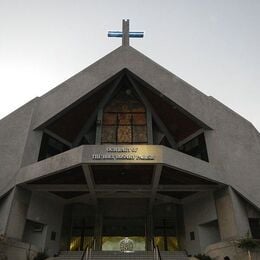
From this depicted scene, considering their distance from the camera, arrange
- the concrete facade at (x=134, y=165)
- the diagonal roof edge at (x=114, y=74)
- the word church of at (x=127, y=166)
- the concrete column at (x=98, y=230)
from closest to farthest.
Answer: the concrete facade at (x=134, y=165) → the word church of at (x=127, y=166) → the concrete column at (x=98, y=230) → the diagonal roof edge at (x=114, y=74)

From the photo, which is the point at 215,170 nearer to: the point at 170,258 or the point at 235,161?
the point at 235,161

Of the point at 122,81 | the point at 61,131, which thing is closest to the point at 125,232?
the point at 61,131

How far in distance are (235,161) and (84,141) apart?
10917 millimetres

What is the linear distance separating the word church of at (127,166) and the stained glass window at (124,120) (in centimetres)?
8

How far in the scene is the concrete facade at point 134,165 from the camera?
13875 millimetres

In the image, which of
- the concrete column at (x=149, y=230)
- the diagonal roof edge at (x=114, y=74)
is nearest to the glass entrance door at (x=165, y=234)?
the concrete column at (x=149, y=230)

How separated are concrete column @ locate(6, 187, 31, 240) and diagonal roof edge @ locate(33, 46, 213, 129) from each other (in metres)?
4.50

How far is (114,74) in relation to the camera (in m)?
19.2

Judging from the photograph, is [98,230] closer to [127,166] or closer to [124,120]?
[127,166]

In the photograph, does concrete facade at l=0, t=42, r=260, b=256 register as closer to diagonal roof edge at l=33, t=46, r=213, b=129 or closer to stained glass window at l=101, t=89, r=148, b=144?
diagonal roof edge at l=33, t=46, r=213, b=129

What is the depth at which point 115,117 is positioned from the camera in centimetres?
2058

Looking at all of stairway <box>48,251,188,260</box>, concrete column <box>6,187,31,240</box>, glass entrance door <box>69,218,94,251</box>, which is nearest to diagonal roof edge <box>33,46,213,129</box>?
concrete column <box>6,187,31,240</box>

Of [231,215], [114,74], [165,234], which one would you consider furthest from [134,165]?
[114,74]

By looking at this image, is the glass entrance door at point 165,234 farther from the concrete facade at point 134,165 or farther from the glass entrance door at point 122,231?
the glass entrance door at point 122,231
